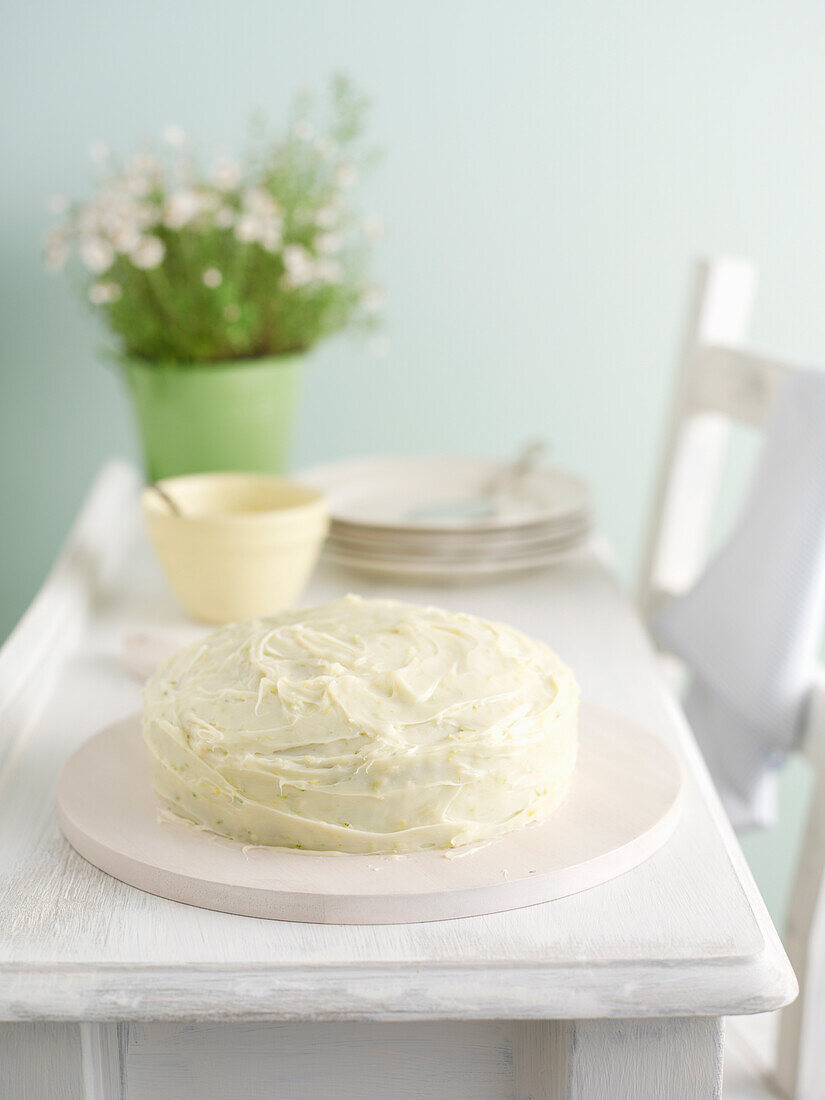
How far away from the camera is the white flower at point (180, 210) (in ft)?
4.02

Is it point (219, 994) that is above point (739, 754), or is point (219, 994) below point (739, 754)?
above

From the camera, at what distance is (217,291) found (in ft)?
4.04

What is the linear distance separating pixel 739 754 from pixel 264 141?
3.42 feet

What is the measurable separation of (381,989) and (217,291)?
0.87m

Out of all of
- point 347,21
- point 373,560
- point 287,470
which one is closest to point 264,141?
point 347,21

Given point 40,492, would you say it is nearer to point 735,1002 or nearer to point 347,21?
point 347,21

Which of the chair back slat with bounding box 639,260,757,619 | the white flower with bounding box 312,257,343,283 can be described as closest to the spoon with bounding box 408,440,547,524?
the chair back slat with bounding box 639,260,757,619

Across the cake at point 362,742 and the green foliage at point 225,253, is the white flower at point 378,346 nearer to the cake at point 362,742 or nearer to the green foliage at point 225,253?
the green foliage at point 225,253

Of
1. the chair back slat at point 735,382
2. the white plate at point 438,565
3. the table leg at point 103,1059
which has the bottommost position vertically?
the table leg at point 103,1059

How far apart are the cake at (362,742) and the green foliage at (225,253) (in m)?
0.67

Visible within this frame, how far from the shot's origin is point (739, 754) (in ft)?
3.47

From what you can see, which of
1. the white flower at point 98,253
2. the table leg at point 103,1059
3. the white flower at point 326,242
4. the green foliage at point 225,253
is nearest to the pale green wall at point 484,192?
the green foliage at point 225,253

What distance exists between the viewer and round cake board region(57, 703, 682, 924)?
1.88 ft

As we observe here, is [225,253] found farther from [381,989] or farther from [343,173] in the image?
[381,989]
